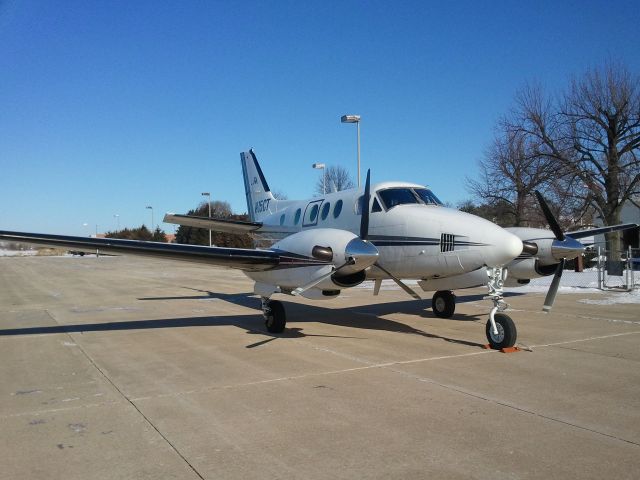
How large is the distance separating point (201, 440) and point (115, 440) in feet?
2.55

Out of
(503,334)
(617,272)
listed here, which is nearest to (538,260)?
(503,334)

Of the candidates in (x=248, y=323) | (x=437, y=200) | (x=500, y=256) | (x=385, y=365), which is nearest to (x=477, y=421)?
(x=385, y=365)

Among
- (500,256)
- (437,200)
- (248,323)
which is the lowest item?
(248,323)

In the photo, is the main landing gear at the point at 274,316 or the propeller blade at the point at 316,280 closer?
the propeller blade at the point at 316,280

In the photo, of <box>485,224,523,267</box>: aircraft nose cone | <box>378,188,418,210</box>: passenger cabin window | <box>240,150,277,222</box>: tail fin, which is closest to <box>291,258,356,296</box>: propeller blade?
<box>378,188,418,210</box>: passenger cabin window

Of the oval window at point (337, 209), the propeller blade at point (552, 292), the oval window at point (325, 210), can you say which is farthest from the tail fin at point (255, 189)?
the propeller blade at point (552, 292)

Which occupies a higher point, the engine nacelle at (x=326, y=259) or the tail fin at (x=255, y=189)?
the tail fin at (x=255, y=189)

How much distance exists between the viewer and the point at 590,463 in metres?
3.93

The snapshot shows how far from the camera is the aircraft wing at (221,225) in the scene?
1345cm

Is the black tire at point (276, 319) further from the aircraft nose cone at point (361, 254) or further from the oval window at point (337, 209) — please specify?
the oval window at point (337, 209)

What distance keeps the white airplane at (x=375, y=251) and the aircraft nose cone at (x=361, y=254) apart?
17 mm

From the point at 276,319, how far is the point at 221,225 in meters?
5.21

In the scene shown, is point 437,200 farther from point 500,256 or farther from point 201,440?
point 201,440

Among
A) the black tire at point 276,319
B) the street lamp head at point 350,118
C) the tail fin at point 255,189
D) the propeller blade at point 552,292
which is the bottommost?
the black tire at point 276,319
